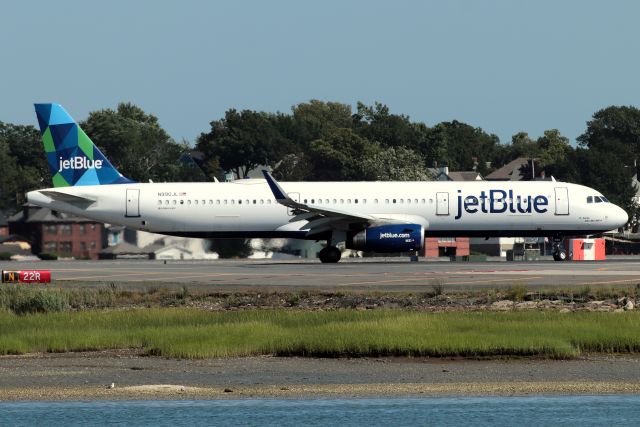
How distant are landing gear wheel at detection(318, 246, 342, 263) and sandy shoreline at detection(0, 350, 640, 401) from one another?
33354 millimetres

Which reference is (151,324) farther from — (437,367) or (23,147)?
(23,147)

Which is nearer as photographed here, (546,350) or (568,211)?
(546,350)

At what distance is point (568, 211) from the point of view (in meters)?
67.8

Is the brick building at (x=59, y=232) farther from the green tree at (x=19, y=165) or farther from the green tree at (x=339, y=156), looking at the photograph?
the green tree at (x=339, y=156)

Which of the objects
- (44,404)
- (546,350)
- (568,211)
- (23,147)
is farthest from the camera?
(23,147)

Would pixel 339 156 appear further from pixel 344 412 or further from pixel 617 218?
pixel 344 412

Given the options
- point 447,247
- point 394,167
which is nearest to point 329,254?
point 447,247

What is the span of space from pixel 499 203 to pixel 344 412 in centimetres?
3991

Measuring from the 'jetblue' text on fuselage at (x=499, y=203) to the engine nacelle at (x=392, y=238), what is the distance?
2.77 m

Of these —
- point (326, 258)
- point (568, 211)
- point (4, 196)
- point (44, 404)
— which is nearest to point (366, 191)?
point (326, 258)

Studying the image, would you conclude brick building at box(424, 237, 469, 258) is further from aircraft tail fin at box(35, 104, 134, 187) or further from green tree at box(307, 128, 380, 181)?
green tree at box(307, 128, 380, 181)

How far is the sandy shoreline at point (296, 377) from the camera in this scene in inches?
1196

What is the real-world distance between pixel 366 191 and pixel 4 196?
91.6 metres

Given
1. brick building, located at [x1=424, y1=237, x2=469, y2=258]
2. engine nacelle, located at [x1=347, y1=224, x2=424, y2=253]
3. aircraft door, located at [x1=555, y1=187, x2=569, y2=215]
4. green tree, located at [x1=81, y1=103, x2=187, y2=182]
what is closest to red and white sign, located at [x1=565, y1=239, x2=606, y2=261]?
aircraft door, located at [x1=555, y1=187, x2=569, y2=215]
